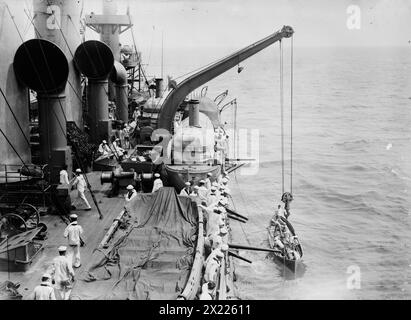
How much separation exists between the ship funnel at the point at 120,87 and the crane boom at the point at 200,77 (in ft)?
18.6

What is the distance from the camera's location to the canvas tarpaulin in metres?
10.0

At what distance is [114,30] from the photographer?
3612cm

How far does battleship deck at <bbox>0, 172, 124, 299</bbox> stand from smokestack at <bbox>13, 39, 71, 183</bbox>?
5.21 ft

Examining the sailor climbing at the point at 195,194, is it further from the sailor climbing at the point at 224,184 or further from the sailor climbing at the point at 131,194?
the sailor climbing at the point at 131,194

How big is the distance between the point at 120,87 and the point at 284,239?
11980mm

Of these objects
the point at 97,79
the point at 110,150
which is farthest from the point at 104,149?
the point at 97,79

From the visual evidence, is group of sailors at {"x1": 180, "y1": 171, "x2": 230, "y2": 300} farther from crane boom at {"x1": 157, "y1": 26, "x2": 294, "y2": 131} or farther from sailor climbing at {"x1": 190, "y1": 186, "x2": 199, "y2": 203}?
crane boom at {"x1": 157, "y1": 26, "x2": 294, "y2": 131}

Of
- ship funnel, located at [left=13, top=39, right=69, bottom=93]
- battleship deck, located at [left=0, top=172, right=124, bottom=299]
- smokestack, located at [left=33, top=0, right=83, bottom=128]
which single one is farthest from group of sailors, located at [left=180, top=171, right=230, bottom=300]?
smokestack, located at [left=33, top=0, right=83, bottom=128]

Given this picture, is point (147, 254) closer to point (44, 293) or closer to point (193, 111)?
point (44, 293)

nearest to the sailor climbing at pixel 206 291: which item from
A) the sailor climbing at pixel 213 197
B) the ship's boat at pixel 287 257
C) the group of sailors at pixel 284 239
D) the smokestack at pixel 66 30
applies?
the sailor climbing at pixel 213 197

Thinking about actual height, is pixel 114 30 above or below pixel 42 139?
above
